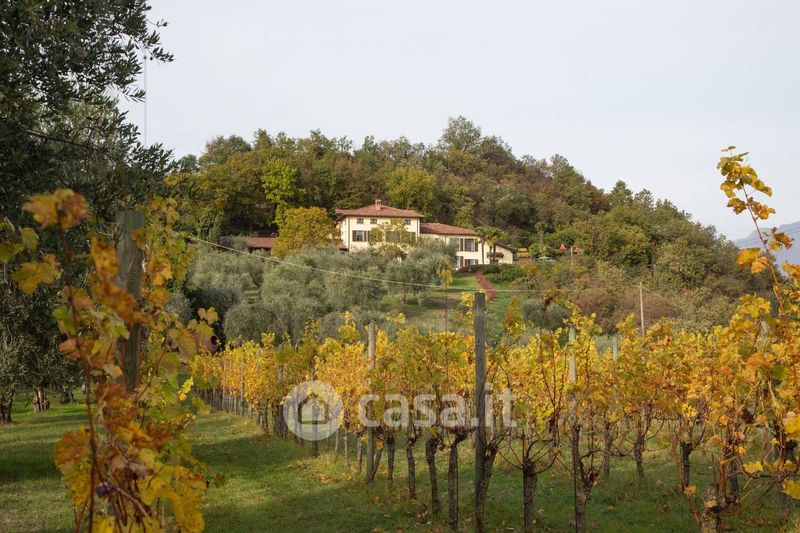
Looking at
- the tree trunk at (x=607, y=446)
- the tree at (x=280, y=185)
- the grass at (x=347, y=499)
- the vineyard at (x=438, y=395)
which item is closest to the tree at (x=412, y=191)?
the tree at (x=280, y=185)

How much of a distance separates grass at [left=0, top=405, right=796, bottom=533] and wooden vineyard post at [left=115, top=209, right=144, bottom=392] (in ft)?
16.2

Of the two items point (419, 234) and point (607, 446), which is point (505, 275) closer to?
point (419, 234)

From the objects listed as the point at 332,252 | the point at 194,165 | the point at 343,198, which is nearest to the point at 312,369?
the point at 194,165

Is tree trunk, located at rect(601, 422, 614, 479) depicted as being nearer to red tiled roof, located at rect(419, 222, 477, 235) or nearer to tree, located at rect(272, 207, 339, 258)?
tree, located at rect(272, 207, 339, 258)

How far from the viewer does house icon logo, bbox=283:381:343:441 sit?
1198cm

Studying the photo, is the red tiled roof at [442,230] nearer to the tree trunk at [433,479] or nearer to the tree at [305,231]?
the tree at [305,231]

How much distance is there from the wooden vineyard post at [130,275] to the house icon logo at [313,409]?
8.45m

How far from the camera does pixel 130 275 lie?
10.4 feet

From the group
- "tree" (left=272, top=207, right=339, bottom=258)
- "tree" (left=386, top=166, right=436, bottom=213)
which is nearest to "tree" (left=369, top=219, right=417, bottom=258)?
"tree" (left=272, top=207, right=339, bottom=258)

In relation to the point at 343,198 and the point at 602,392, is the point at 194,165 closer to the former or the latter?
the point at 602,392

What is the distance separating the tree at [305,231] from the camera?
53219mm

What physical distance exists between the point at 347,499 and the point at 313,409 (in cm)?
471

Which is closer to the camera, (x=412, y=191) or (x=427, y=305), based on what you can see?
(x=427, y=305)

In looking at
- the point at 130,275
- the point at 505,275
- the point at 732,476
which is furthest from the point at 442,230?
the point at 130,275
